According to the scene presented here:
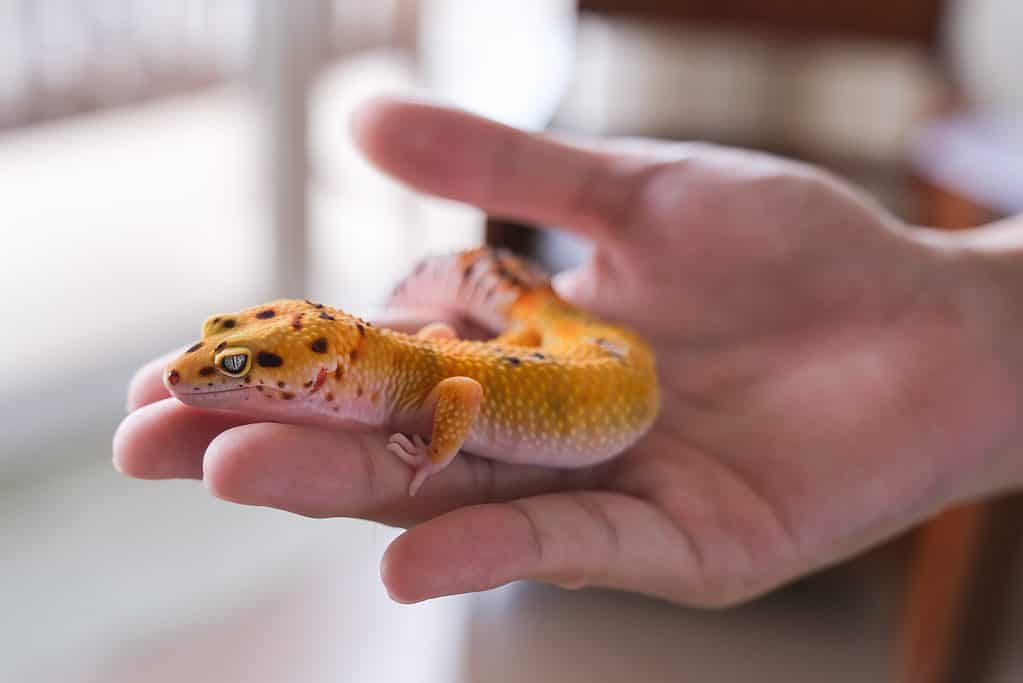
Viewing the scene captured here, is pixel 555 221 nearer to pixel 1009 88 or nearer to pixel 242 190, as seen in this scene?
pixel 242 190

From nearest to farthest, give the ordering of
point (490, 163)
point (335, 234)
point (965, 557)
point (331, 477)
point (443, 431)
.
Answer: point (331, 477), point (443, 431), point (490, 163), point (965, 557), point (335, 234)

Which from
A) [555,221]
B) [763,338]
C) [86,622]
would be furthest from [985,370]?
[86,622]

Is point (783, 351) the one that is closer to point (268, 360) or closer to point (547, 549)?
point (547, 549)

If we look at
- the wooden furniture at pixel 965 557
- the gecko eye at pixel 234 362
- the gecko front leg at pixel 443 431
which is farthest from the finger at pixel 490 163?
the wooden furniture at pixel 965 557

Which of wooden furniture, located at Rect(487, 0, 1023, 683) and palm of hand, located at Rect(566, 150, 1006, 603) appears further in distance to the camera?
wooden furniture, located at Rect(487, 0, 1023, 683)

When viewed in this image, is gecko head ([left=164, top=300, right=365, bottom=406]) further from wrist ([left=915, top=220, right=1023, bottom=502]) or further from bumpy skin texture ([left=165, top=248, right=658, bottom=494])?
wrist ([left=915, top=220, right=1023, bottom=502])

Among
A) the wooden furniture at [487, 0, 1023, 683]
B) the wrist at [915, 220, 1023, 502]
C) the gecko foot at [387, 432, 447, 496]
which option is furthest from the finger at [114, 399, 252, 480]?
the wooden furniture at [487, 0, 1023, 683]

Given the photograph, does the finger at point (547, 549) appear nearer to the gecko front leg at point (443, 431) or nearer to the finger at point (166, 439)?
the gecko front leg at point (443, 431)

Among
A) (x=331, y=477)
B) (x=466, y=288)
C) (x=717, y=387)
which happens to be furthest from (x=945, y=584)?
(x=331, y=477)

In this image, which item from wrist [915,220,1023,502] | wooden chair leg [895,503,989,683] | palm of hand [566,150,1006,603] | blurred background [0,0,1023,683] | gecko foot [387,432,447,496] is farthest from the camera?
wooden chair leg [895,503,989,683]
